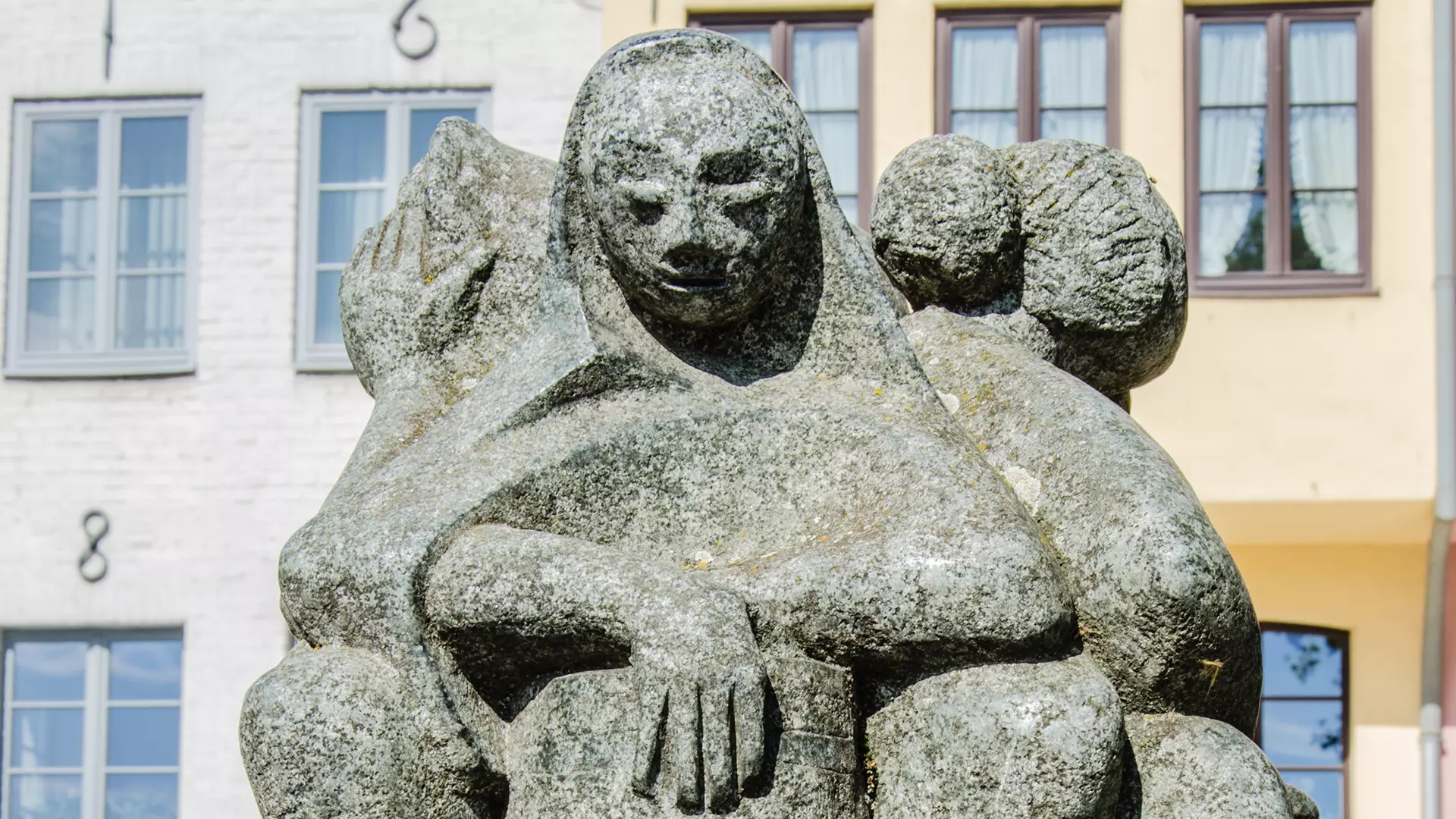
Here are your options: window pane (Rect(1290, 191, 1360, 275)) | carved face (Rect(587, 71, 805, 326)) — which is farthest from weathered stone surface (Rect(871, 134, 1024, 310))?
window pane (Rect(1290, 191, 1360, 275))

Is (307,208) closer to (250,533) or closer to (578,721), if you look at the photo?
(250,533)

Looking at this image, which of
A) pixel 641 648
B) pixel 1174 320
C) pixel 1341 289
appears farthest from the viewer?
pixel 1341 289

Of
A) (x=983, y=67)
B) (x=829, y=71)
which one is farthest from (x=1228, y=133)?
(x=829, y=71)

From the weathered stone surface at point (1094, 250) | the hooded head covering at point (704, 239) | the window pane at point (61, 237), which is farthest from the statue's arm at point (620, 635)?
Result: the window pane at point (61, 237)

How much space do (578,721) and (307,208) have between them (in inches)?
516

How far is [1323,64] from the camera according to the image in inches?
651

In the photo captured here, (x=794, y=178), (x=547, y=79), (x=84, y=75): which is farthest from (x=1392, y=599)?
(x=794, y=178)

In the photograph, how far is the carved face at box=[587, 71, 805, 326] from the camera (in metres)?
5.00

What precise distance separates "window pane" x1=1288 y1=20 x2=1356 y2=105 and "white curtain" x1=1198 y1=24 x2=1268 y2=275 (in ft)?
0.64

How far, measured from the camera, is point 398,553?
484 cm

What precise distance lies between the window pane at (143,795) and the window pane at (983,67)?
6.78 m

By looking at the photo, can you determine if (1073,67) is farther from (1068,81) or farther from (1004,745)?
(1004,745)

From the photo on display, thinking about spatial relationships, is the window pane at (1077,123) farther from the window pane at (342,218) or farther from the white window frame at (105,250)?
the white window frame at (105,250)

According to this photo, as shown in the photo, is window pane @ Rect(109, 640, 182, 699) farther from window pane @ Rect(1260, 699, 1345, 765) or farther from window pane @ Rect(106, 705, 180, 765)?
window pane @ Rect(1260, 699, 1345, 765)
